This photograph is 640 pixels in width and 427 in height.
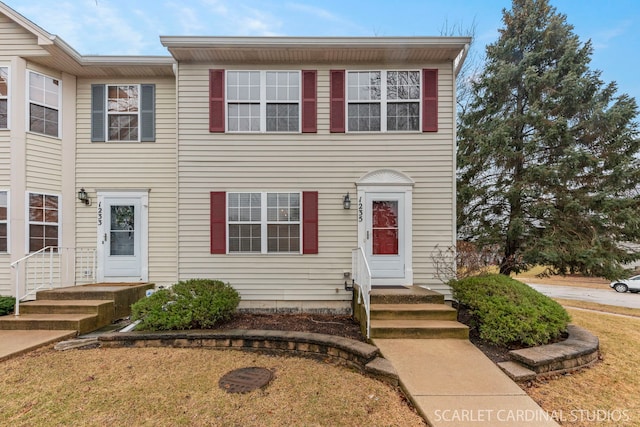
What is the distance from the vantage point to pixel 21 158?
248 inches

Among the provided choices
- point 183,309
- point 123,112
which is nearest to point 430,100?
point 183,309

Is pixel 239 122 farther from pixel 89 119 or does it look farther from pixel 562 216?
pixel 562 216

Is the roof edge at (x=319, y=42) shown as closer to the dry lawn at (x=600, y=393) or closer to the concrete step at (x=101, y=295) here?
the concrete step at (x=101, y=295)

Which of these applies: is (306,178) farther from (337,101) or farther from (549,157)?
(549,157)

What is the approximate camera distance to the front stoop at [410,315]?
14.6ft

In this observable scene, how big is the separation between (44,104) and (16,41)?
4.41 ft

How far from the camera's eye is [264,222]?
6.38m

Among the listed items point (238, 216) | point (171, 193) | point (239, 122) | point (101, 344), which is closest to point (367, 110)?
point (239, 122)

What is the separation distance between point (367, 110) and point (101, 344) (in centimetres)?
644

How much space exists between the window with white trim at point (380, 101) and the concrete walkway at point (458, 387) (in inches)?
173

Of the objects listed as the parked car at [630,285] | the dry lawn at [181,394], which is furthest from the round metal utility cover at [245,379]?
the parked car at [630,285]

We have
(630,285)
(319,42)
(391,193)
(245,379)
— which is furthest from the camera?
(630,285)

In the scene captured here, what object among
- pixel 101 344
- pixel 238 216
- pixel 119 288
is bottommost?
pixel 101 344

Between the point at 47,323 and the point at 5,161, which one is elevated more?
the point at 5,161
